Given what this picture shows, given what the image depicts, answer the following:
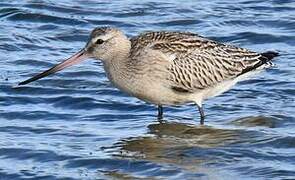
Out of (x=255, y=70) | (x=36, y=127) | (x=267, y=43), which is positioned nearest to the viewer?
(x=36, y=127)

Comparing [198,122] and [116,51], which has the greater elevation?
[116,51]

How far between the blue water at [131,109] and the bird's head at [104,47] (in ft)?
2.44

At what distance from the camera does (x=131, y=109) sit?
47.6ft

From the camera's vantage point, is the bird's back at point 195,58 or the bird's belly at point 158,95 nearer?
the bird's belly at point 158,95

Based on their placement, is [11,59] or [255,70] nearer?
[255,70]

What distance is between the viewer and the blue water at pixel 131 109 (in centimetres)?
1188

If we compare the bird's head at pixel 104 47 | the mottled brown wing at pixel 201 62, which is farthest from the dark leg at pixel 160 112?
the bird's head at pixel 104 47

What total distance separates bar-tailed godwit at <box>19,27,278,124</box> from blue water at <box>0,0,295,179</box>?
35 cm

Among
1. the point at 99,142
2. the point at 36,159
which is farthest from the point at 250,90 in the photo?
the point at 36,159

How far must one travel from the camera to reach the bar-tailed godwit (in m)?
13.7

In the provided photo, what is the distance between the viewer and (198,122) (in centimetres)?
1402

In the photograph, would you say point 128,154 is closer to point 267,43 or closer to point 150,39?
point 150,39

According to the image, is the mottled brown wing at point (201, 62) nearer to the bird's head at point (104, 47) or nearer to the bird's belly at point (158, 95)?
the bird's belly at point (158, 95)

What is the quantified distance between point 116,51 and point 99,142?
143 centimetres
